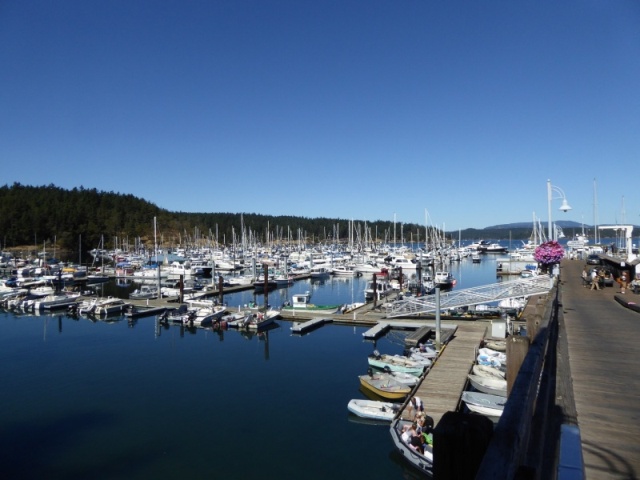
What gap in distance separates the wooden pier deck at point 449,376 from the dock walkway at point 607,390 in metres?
5.67

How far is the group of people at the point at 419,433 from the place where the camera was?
1502 centimetres

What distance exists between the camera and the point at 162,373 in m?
27.1

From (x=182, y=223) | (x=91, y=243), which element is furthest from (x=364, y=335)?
(x=182, y=223)

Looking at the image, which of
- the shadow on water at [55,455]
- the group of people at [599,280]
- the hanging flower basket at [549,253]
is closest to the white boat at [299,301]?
the group of people at [599,280]

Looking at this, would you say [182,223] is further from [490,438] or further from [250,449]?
[490,438]

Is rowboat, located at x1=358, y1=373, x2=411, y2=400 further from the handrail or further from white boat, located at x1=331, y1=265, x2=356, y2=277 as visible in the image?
white boat, located at x1=331, y1=265, x2=356, y2=277

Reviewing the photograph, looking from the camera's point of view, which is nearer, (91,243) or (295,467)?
(295,467)

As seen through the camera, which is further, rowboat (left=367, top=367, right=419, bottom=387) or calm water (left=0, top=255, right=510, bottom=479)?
rowboat (left=367, top=367, right=419, bottom=387)

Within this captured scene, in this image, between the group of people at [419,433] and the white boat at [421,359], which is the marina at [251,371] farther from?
the white boat at [421,359]

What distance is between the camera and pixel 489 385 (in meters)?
20.5

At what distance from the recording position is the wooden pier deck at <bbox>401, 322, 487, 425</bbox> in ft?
59.4

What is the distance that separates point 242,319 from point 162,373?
11.8m

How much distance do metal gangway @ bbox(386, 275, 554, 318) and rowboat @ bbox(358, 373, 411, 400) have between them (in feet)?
37.4

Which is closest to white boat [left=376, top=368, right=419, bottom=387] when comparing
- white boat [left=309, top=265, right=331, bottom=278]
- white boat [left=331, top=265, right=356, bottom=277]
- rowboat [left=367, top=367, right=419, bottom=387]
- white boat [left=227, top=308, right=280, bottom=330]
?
rowboat [left=367, top=367, right=419, bottom=387]
